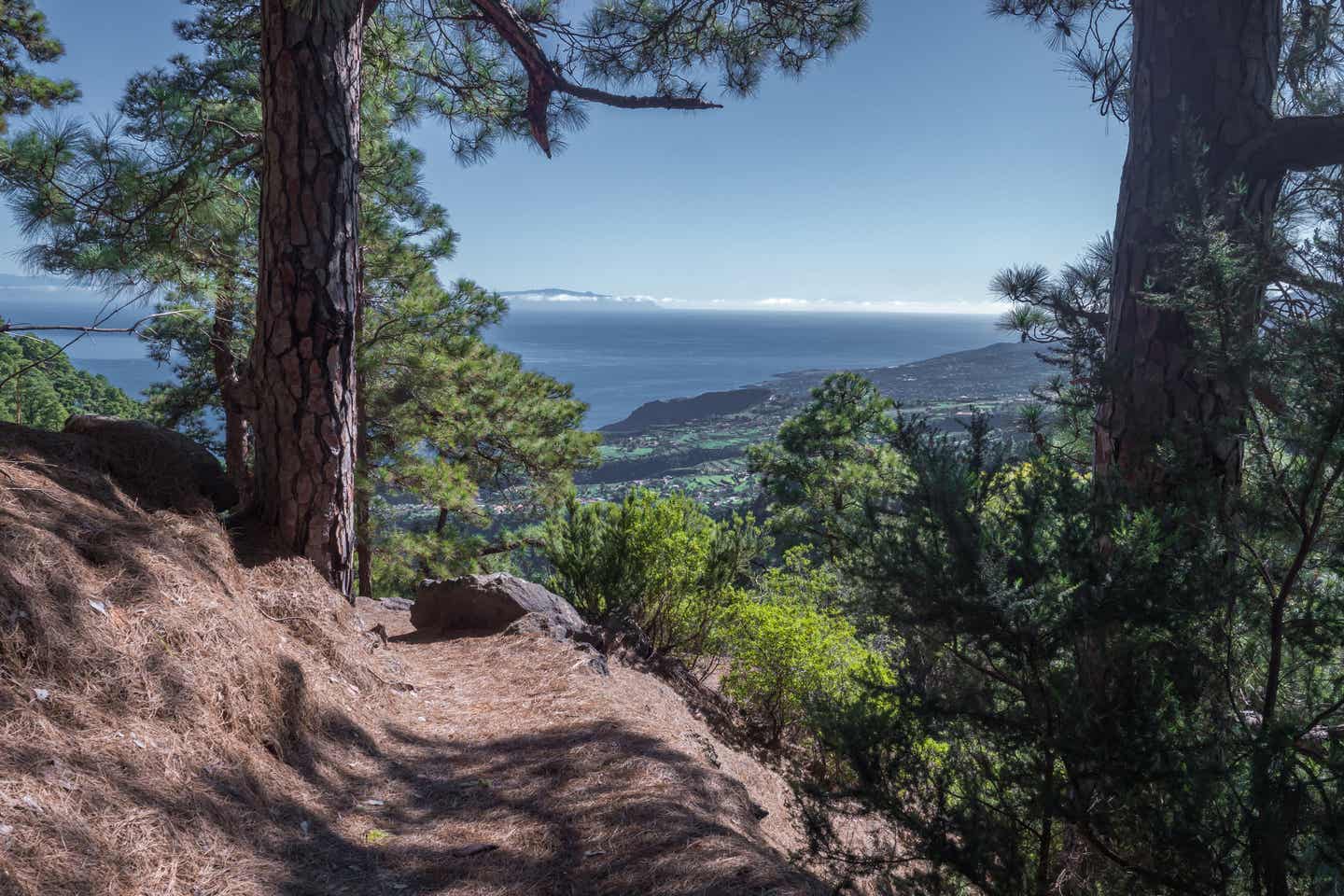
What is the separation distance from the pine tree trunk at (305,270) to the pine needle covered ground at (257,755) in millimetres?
409

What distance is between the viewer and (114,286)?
15.5ft

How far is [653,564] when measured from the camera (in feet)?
18.6

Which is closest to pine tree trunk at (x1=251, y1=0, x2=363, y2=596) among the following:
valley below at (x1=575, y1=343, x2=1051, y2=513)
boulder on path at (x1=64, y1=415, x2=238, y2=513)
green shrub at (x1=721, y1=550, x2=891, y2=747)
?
boulder on path at (x1=64, y1=415, x2=238, y2=513)

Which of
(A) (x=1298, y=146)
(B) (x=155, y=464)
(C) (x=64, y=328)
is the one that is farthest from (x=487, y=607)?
(A) (x=1298, y=146)

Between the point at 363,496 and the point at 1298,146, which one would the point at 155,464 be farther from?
the point at 1298,146

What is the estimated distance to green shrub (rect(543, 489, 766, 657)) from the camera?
561 centimetres

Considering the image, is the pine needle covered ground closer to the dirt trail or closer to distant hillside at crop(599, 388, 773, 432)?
the dirt trail

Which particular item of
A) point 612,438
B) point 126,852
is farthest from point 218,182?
point 612,438

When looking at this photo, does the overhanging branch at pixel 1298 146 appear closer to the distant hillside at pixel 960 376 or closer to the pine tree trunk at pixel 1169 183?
the pine tree trunk at pixel 1169 183

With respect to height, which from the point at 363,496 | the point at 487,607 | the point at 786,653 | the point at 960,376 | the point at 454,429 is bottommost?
the point at 786,653

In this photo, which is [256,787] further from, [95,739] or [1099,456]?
[1099,456]


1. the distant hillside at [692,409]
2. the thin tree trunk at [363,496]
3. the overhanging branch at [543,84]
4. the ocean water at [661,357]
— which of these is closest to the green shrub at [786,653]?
the overhanging branch at [543,84]

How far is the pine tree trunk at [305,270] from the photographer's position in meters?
3.46

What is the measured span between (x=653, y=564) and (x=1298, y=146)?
4429 millimetres
